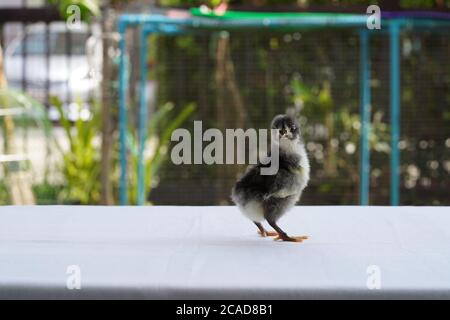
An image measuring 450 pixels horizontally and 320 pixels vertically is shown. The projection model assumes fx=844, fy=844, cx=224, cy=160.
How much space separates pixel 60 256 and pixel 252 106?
11.0ft

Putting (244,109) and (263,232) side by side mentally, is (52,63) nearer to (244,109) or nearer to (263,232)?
(244,109)

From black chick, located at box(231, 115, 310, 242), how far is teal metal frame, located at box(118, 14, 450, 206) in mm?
2456

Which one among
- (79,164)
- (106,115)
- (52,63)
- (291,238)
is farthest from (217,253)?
(52,63)

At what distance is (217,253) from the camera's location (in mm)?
1154

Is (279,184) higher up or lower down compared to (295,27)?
lower down

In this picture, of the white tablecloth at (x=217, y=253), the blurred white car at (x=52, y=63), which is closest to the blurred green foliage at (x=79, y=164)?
the blurred white car at (x=52, y=63)

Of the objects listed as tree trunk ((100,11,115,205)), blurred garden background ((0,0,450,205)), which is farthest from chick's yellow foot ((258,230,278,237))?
tree trunk ((100,11,115,205))

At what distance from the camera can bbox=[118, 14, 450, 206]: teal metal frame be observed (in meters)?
3.73

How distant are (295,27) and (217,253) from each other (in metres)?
2.92

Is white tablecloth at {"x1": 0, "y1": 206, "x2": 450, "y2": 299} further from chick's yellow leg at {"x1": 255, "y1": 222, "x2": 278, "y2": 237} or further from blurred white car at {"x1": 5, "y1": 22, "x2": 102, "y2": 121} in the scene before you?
blurred white car at {"x1": 5, "y1": 22, "x2": 102, "y2": 121}

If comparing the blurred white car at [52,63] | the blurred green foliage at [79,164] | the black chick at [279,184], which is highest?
the blurred white car at [52,63]

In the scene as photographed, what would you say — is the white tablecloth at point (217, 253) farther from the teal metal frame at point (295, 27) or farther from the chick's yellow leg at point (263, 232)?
the teal metal frame at point (295, 27)

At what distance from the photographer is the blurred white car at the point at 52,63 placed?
16.9 ft

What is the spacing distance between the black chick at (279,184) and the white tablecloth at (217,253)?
5cm
